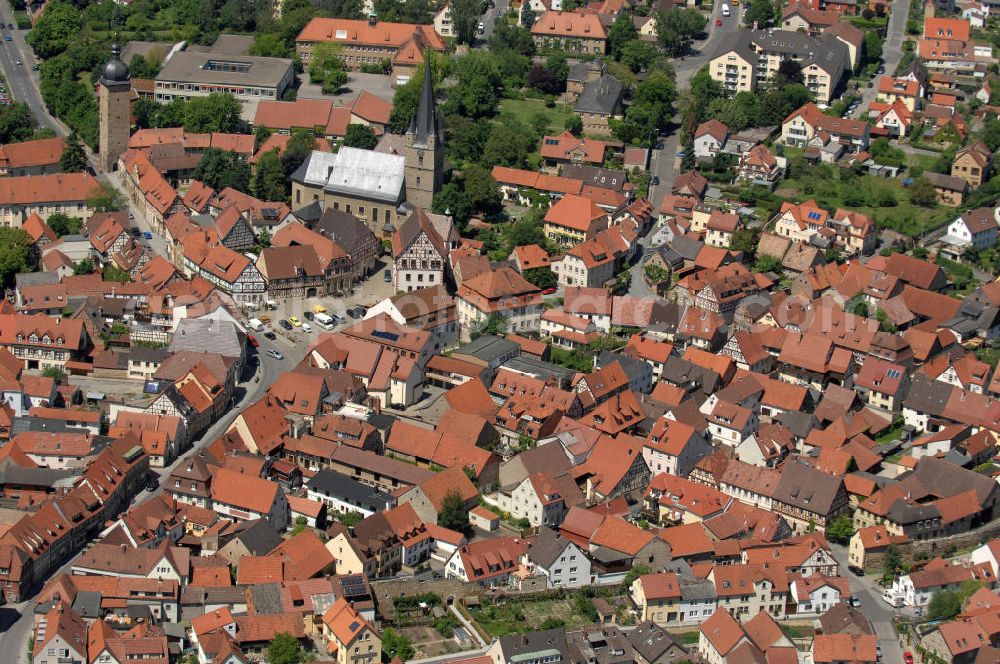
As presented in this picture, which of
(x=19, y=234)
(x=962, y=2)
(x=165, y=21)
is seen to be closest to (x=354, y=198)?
(x=19, y=234)

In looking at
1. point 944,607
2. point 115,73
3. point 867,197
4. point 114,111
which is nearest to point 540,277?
point 867,197

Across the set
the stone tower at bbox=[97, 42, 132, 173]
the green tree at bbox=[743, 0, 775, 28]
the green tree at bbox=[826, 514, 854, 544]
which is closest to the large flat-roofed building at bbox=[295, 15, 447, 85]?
the stone tower at bbox=[97, 42, 132, 173]

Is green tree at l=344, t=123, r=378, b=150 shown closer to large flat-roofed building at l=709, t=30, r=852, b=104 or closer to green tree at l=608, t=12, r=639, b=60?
green tree at l=608, t=12, r=639, b=60

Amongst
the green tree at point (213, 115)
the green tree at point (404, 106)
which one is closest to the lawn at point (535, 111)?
the green tree at point (404, 106)

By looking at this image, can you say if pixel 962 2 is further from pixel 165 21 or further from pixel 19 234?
pixel 19 234

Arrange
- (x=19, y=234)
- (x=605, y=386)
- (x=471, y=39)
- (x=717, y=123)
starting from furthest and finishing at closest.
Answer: (x=471, y=39), (x=717, y=123), (x=19, y=234), (x=605, y=386)
